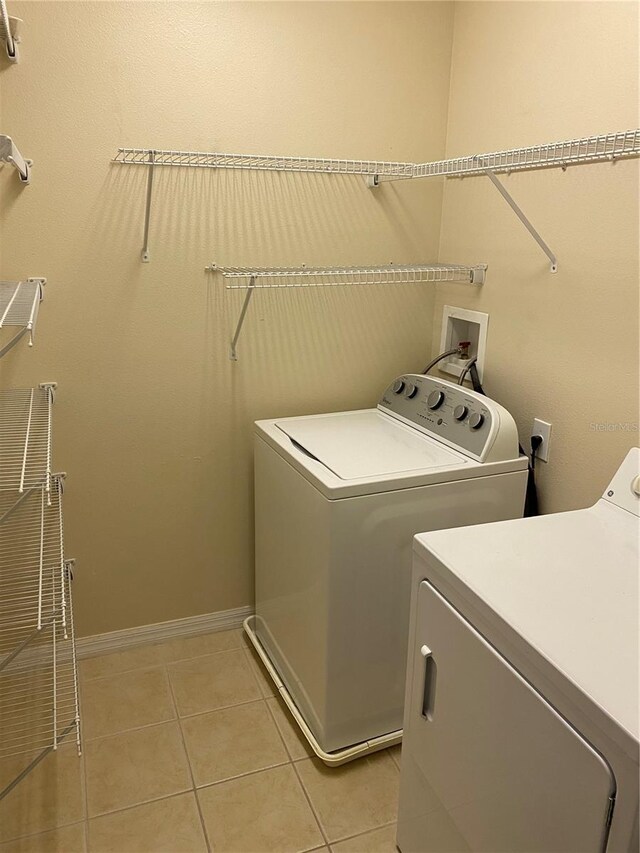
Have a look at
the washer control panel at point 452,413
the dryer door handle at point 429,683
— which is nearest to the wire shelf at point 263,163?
the washer control panel at point 452,413

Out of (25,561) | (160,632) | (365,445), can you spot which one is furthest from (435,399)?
(25,561)

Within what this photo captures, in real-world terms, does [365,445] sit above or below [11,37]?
below

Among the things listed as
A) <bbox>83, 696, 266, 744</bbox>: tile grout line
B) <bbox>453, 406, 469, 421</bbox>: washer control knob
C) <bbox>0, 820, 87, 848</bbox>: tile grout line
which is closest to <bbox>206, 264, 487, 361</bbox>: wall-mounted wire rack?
<bbox>453, 406, 469, 421</bbox>: washer control knob

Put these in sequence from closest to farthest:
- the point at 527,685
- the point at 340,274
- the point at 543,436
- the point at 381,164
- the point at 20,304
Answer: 1. the point at 527,685
2. the point at 20,304
3. the point at 543,436
4. the point at 381,164
5. the point at 340,274

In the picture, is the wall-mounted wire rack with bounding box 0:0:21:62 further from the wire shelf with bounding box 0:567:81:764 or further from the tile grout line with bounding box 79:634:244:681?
the tile grout line with bounding box 79:634:244:681

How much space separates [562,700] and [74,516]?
1670 millimetres

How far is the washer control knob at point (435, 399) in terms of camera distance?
81.1 inches

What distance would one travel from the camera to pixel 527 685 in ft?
3.41

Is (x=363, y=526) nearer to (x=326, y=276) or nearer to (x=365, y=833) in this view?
(x=365, y=833)

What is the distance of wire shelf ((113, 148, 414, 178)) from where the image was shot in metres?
1.91

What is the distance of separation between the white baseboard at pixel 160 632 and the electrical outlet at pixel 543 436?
1248 mm

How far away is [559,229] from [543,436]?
594 millimetres

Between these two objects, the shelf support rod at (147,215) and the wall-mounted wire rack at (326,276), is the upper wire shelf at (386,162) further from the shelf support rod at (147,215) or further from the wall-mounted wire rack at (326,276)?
the wall-mounted wire rack at (326,276)

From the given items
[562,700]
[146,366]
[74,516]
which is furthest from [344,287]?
[562,700]
